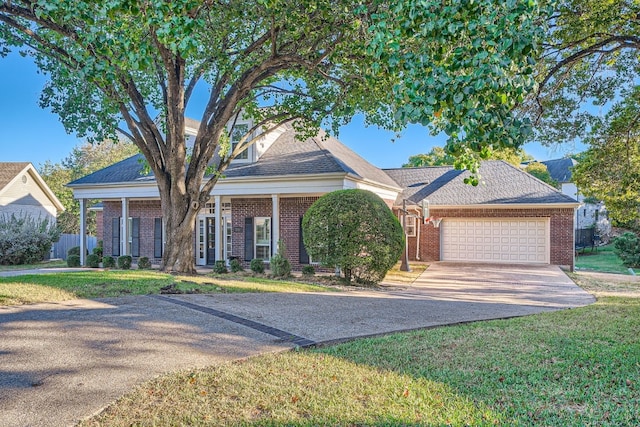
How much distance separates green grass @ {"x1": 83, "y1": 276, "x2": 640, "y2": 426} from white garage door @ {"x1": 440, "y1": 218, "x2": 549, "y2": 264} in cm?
1484

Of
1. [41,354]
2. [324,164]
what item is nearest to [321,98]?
[324,164]

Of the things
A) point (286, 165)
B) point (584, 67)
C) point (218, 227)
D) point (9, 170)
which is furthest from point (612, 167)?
point (9, 170)

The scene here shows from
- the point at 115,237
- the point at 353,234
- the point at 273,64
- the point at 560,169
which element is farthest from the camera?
the point at 560,169

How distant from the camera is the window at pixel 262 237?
60.0 feet

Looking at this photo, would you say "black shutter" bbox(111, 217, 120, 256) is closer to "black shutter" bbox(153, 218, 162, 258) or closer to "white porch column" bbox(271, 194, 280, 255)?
"black shutter" bbox(153, 218, 162, 258)

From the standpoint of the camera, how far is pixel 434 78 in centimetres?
434

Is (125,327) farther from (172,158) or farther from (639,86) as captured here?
(639,86)

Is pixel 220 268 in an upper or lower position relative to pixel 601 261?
upper

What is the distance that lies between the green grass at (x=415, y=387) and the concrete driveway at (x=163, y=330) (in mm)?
450

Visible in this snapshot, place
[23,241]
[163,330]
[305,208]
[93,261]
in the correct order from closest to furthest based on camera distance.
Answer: [163,330]
[305,208]
[93,261]
[23,241]

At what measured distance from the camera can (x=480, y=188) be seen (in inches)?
863

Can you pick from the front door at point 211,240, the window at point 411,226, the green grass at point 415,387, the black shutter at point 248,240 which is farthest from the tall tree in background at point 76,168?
the green grass at point 415,387

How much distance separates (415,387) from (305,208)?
1347cm

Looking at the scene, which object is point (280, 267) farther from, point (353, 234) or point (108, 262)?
point (108, 262)
